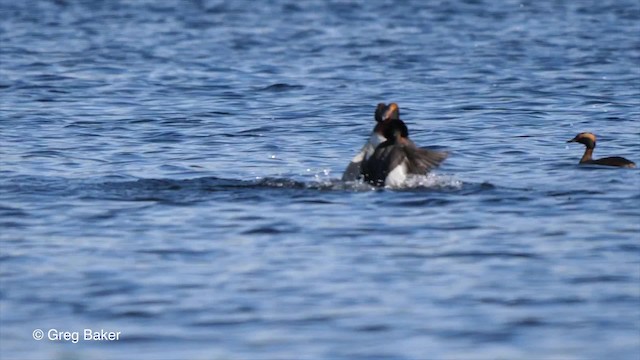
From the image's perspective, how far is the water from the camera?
888cm

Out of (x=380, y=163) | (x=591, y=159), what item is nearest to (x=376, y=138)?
(x=380, y=163)

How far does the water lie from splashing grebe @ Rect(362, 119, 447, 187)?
0.18 m

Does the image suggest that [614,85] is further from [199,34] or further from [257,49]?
[199,34]

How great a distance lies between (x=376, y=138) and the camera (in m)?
13.7

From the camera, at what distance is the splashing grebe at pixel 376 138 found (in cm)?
1359

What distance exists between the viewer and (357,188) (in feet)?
44.5

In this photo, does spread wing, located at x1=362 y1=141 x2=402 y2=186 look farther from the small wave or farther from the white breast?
the small wave

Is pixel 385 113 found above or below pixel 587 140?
above

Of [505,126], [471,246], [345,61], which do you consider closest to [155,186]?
[471,246]

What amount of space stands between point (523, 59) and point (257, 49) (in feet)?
20.4

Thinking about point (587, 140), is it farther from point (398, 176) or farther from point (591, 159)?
point (398, 176)

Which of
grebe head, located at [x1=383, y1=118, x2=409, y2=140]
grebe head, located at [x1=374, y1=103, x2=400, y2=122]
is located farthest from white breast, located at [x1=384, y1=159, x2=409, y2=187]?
grebe head, located at [x1=374, y1=103, x2=400, y2=122]

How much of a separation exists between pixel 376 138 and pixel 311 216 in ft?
5.39

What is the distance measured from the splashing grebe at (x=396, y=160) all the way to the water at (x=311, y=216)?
0.18 m
